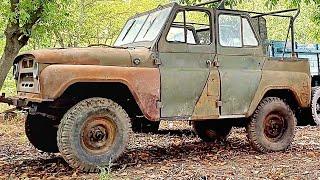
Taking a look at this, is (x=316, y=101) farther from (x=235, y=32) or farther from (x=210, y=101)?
(x=210, y=101)

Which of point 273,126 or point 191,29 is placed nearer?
point 191,29

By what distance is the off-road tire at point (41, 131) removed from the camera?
7.14 meters

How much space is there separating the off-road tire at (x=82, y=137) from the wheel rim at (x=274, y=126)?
264 centimetres

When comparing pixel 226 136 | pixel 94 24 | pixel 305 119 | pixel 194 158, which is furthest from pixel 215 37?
pixel 94 24

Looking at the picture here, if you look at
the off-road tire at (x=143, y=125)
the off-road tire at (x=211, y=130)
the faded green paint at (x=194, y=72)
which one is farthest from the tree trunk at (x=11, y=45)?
the faded green paint at (x=194, y=72)

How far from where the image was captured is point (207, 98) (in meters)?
7.11

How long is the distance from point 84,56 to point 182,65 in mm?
1428

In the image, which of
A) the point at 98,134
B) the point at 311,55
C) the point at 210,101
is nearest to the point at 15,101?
the point at 98,134

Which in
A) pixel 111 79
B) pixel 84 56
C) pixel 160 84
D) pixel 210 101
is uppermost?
pixel 84 56

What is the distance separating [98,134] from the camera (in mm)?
6250

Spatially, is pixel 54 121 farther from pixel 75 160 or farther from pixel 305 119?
pixel 305 119

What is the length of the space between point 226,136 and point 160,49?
9.54 ft

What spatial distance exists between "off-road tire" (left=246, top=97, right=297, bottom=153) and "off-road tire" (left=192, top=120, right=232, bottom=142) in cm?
101

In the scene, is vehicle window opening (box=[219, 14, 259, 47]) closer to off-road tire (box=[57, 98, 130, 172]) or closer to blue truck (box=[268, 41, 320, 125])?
off-road tire (box=[57, 98, 130, 172])
